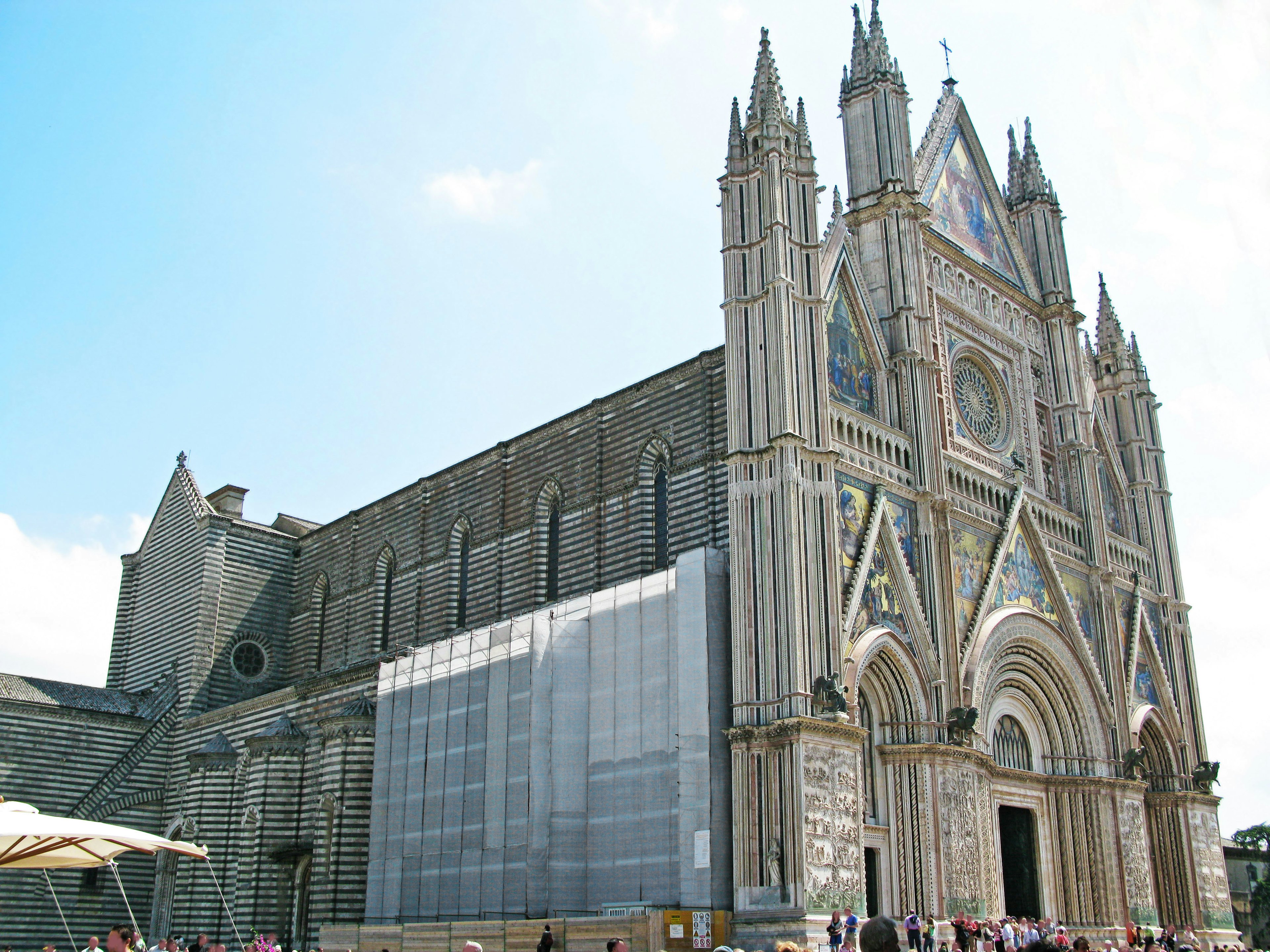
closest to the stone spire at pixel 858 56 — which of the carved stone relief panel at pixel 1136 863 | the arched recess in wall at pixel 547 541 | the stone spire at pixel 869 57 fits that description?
the stone spire at pixel 869 57

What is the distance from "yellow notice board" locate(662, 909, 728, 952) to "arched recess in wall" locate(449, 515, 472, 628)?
1484cm

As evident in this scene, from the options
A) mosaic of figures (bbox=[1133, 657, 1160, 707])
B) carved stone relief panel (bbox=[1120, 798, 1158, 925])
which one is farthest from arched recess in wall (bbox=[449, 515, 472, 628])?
mosaic of figures (bbox=[1133, 657, 1160, 707])

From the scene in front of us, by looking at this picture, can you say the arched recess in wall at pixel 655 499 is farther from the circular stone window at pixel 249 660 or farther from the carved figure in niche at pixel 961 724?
the circular stone window at pixel 249 660

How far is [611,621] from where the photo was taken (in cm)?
2378

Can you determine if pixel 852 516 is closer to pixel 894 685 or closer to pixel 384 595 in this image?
pixel 894 685

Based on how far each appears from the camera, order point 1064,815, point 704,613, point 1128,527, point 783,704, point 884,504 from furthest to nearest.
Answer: point 1128,527 < point 1064,815 < point 884,504 < point 704,613 < point 783,704

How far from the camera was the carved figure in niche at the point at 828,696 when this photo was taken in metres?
20.3

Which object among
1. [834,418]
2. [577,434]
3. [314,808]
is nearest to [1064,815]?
[834,418]

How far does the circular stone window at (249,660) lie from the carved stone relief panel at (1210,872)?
28.2 meters

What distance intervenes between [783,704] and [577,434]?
1239 cm

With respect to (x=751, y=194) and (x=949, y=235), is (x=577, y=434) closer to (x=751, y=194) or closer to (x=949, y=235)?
(x=751, y=194)

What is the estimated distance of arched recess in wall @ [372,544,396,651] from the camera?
35.5 metres

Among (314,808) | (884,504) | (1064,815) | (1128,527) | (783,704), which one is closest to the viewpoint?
(783,704)

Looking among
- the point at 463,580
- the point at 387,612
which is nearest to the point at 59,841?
Answer: the point at 463,580
